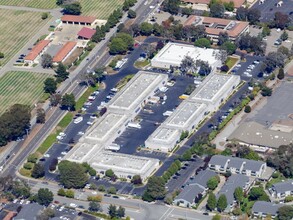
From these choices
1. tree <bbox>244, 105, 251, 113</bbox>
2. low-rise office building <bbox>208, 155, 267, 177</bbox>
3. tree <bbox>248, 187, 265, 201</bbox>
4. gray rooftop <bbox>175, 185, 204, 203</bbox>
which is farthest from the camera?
tree <bbox>244, 105, 251, 113</bbox>

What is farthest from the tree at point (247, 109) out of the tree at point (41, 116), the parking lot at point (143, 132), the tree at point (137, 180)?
the tree at point (41, 116)

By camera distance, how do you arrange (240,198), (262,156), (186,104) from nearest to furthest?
(240,198) < (262,156) < (186,104)

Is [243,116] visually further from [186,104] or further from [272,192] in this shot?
[272,192]

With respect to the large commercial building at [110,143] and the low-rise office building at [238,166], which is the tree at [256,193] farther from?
the large commercial building at [110,143]

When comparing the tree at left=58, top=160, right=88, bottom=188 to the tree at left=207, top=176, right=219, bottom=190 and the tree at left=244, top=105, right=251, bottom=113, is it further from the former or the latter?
the tree at left=244, top=105, right=251, bottom=113

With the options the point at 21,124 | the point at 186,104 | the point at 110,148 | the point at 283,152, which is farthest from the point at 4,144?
the point at 283,152

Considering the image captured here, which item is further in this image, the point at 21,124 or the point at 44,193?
the point at 21,124

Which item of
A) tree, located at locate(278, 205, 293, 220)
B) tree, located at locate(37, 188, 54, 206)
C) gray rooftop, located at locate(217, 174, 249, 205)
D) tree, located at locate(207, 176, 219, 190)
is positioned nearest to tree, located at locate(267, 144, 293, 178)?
gray rooftop, located at locate(217, 174, 249, 205)
